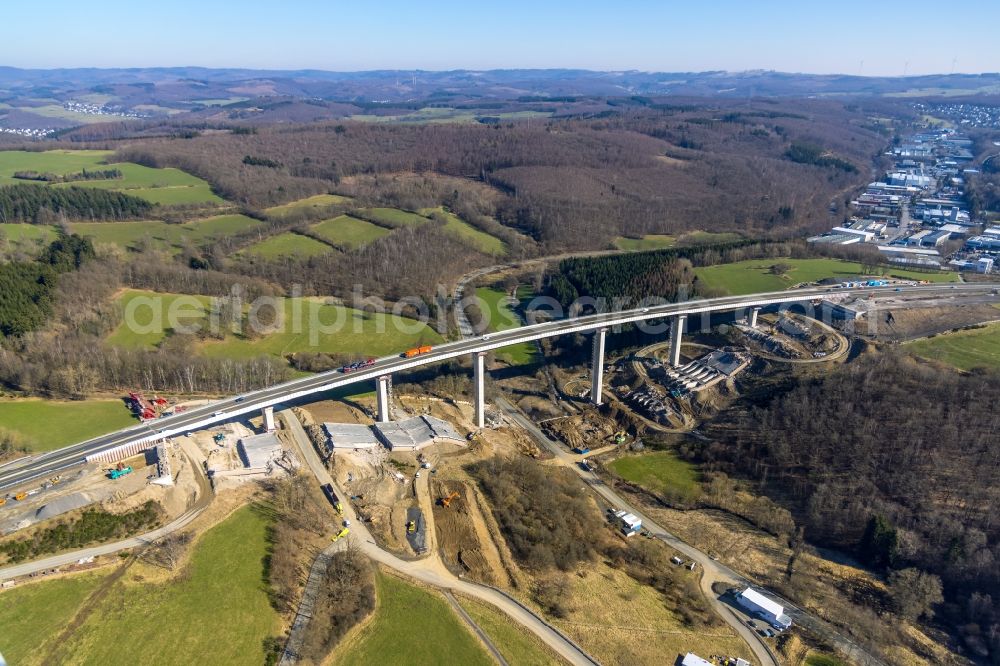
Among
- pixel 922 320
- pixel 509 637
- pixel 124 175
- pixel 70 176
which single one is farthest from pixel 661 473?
pixel 70 176

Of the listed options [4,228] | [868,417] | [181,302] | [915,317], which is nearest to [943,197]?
[915,317]

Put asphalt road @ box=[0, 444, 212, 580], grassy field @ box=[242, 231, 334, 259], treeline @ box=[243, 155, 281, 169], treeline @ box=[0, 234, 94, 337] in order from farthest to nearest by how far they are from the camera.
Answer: treeline @ box=[243, 155, 281, 169] → grassy field @ box=[242, 231, 334, 259] → treeline @ box=[0, 234, 94, 337] → asphalt road @ box=[0, 444, 212, 580]

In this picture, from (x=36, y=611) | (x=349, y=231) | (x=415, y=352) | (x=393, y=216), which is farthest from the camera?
(x=393, y=216)

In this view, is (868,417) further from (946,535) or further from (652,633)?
(652,633)

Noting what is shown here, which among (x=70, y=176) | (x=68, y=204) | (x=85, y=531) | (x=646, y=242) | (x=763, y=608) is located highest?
(x=70, y=176)

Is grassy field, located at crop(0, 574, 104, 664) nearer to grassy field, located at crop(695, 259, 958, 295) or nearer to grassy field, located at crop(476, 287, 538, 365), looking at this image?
grassy field, located at crop(476, 287, 538, 365)

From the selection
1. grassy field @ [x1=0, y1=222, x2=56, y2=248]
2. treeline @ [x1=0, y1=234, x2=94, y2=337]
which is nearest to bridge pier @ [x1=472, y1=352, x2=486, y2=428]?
treeline @ [x1=0, y1=234, x2=94, y2=337]

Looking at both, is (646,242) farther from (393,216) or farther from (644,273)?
(393,216)
